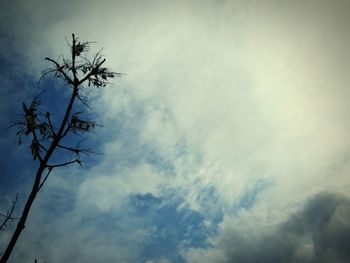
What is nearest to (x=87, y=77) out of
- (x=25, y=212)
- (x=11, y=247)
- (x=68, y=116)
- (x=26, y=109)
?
(x=68, y=116)

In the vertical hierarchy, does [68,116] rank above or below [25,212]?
above

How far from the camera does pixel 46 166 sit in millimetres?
7145

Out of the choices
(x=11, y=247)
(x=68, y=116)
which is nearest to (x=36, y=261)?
(x=11, y=247)

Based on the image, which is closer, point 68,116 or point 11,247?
point 11,247

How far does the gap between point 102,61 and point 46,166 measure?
3.51 m

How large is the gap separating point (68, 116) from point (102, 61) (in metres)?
2.01

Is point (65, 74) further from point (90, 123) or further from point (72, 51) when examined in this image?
point (90, 123)

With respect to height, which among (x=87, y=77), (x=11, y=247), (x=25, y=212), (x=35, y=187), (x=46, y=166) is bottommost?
(x=11, y=247)

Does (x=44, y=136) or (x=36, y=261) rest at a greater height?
(x=44, y=136)

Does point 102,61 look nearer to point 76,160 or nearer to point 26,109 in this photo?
point 26,109

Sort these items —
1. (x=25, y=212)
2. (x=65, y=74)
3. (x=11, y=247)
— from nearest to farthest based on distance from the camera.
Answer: (x=11, y=247) < (x=25, y=212) < (x=65, y=74)

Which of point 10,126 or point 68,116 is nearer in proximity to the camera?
point 10,126

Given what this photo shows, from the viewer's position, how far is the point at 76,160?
7699 mm

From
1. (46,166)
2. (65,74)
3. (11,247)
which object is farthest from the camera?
(65,74)
